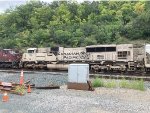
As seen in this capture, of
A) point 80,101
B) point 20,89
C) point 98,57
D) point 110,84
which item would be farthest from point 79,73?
point 98,57

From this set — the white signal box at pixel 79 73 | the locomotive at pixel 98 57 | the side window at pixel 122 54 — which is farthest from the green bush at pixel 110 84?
the side window at pixel 122 54

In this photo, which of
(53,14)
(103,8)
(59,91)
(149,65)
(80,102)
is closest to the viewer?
(80,102)

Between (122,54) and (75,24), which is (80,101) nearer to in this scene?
(122,54)

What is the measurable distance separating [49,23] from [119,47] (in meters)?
31.3

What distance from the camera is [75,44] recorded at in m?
47.5

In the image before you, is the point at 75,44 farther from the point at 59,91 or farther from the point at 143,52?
the point at 59,91

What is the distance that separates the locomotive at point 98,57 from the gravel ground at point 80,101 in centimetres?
997

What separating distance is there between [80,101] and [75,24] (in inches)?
1590

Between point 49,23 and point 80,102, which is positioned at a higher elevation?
point 49,23

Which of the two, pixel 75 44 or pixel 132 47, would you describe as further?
pixel 75 44

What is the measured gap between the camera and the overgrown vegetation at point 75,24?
1868 inches

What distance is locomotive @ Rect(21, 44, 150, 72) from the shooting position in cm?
2850

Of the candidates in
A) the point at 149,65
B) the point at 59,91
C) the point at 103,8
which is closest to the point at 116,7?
the point at 103,8

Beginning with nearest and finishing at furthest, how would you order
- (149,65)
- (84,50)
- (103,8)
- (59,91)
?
(59,91) → (149,65) → (84,50) → (103,8)
